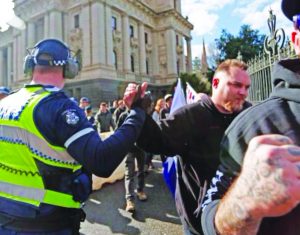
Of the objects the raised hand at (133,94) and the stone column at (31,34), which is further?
the stone column at (31,34)

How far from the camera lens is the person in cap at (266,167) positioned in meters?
0.65

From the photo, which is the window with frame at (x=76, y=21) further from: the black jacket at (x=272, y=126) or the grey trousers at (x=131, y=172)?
the black jacket at (x=272, y=126)

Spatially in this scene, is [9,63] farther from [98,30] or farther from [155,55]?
[155,55]

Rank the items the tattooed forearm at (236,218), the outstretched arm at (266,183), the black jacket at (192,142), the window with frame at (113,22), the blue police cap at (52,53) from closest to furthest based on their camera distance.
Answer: the outstretched arm at (266,183), the tattooed forearm at (236,218), the blue police cap at (52,53), the black jacket at (192,142), the window with frame at (113,22)

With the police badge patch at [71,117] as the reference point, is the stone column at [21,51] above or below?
above

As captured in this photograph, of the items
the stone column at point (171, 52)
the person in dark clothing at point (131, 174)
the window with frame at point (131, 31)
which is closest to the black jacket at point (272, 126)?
the person in dark clothing at point (131, 174)

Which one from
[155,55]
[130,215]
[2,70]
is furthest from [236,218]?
[2,70]

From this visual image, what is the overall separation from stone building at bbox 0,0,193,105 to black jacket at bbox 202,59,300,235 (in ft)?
83.7

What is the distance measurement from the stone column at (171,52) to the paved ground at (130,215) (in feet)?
116

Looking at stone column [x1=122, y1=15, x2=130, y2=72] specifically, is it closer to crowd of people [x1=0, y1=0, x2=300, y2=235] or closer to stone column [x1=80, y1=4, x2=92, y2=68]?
stone column [x1=80, y1=4, x2=92, y2=68]

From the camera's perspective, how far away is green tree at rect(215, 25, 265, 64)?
144 ft

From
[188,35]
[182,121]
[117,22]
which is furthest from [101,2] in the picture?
[182,121]

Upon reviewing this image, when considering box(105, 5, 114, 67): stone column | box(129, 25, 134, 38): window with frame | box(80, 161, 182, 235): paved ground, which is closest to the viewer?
box(80, 161, 182, 235): paved ground

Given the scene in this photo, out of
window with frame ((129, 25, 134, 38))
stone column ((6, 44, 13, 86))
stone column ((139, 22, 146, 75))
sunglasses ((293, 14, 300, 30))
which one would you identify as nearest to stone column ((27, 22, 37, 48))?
stone column ((6, 44, 13, 86))
